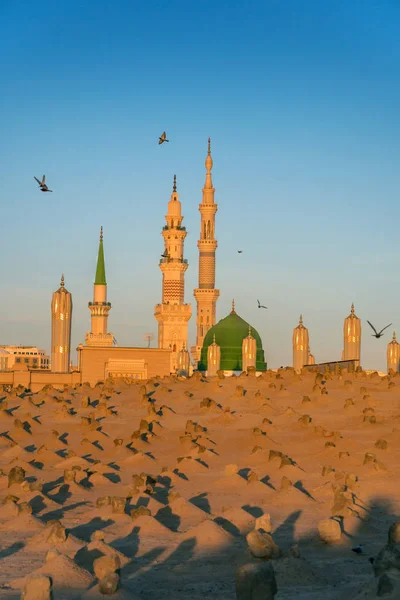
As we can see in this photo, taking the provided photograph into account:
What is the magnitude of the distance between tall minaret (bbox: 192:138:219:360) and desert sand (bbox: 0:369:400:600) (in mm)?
76939

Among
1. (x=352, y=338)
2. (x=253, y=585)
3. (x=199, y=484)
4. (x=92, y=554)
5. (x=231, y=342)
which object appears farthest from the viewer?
(x=231, y=342)

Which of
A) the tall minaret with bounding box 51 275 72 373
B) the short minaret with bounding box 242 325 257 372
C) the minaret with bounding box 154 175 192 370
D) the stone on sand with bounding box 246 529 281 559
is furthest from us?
the minaret with bounding box 154 175 192 370

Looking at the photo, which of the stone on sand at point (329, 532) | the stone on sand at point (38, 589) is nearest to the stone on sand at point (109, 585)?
the stone on sand at point (38, 589)

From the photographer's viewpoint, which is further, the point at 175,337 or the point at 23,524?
the point at 175,337

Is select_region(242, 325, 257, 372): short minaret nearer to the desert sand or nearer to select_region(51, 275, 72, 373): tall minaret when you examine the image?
select_region(51, 275, 72, 373): tall minaret

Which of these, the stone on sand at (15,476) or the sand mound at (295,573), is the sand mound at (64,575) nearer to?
the sand mound at (295,573)

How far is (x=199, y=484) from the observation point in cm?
1321

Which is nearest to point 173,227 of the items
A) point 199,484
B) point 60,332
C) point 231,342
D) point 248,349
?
point 231,342

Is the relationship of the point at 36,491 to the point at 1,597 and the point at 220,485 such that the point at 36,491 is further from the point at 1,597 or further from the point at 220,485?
the point at 1,597

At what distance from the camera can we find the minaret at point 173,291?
9769cm

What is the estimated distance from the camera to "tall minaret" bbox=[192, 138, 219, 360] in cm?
9944

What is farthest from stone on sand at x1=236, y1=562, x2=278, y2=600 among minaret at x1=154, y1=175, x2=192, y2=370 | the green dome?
minaret at x1=154, y1=175, x2=192, y2=370

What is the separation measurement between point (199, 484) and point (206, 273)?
86.1 metres

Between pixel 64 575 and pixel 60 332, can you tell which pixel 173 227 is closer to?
pixel 60 332
